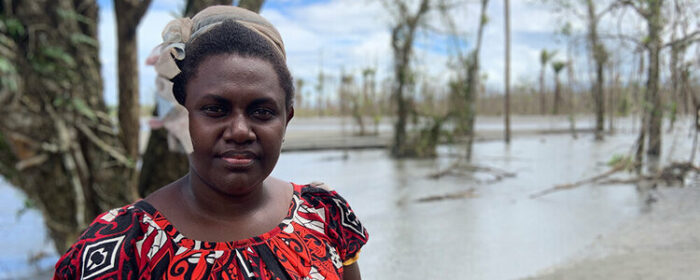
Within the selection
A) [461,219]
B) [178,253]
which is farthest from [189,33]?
[461,219]

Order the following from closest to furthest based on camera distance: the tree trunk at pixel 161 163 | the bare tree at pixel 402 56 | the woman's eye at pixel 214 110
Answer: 1. the woman's eye at pixel 214 110
2. the tree trunk at pixel 161 163
3. the bare tree at pixel 402 56

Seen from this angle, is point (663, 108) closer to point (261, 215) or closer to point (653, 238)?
point (653, 238)

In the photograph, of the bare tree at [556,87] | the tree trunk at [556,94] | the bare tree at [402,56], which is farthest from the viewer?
the bare tree at [556,87]

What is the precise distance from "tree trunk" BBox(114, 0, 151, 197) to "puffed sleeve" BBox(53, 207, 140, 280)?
3.09m

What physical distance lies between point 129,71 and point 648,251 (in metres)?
4.29

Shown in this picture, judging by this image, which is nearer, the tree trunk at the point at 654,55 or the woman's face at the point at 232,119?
the woman's face at the point at 232,119

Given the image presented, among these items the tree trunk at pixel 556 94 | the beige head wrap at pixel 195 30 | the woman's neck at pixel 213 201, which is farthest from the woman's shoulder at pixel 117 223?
the tree trunk at pixel 556 94

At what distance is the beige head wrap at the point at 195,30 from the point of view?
1.20 meters

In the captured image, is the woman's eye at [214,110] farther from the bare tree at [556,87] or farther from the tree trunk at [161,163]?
the bare tree at [556,87]

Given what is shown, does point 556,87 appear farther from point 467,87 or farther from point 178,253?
point 178,253

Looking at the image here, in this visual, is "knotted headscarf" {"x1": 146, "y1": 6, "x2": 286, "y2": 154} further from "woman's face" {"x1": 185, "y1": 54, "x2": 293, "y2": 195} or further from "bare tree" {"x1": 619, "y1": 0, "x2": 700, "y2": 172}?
"bare tree" {"x1": 619, "y1": 0, "x2": 700, "y2": 172}

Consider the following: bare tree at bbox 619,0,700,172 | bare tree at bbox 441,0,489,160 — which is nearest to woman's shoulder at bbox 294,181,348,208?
bare tree at bbox 619,0,700,172

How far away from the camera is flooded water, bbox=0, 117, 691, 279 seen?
3.74m

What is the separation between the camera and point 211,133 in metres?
1.16
